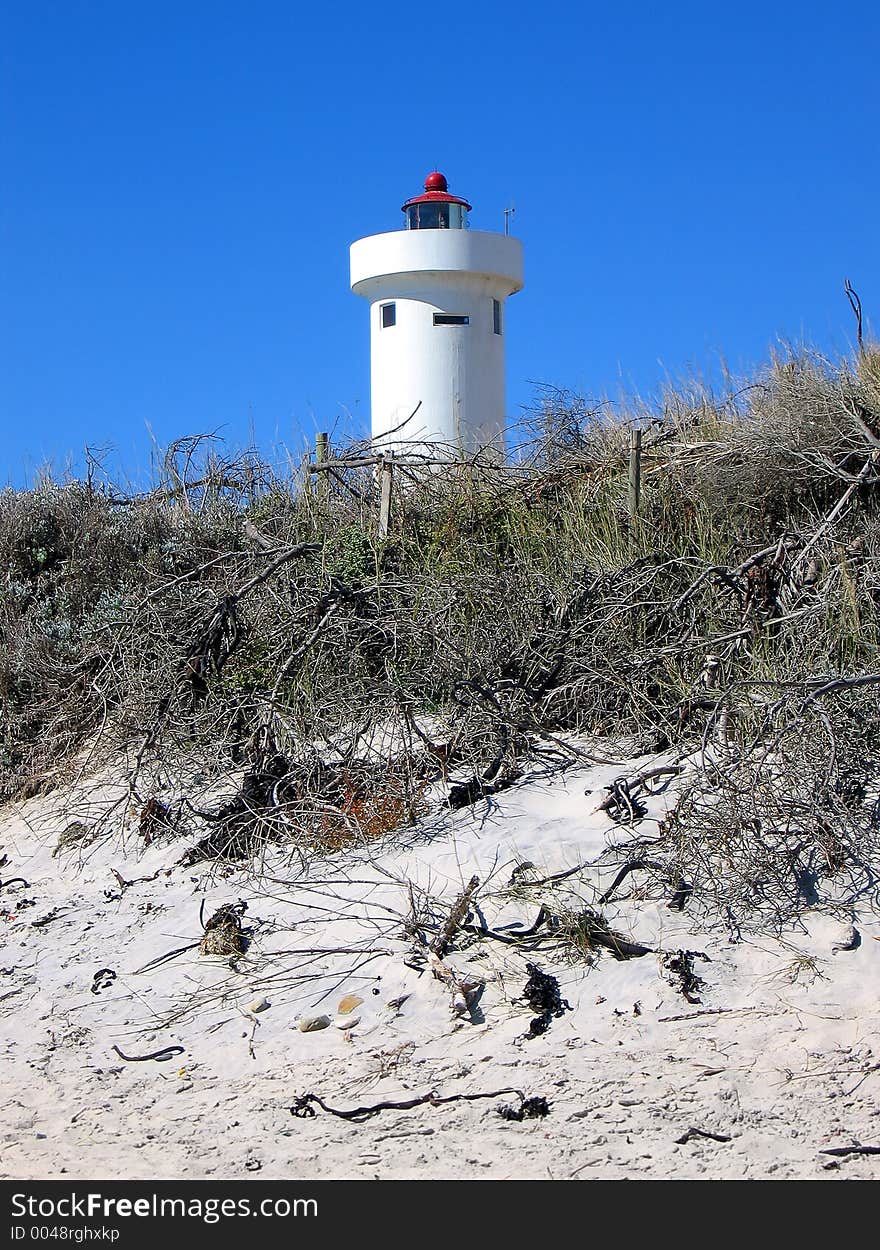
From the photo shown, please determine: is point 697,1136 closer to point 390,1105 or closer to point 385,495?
point 390,1105

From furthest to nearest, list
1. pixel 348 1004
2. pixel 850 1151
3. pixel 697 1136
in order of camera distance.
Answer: pixel 348 1004 < pixel 697 1136 < pixel 850 1151

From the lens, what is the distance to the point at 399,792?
6754mm

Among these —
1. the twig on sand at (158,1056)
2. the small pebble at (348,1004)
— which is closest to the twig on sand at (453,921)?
the small pebble at (348,1004)

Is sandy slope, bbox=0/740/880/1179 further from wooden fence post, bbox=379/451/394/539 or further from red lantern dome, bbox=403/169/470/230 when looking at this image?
red lantern dome, bbox=403/169/470/230

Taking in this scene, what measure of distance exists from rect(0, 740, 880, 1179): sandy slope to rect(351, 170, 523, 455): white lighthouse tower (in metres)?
13.2

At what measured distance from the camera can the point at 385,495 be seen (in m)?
9.27

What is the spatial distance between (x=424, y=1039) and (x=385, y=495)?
17.1ft

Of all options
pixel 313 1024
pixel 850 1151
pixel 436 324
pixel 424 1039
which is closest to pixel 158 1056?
pixel 313 1024

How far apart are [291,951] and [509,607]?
9.73ft

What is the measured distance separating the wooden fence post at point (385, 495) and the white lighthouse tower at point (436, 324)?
911cm

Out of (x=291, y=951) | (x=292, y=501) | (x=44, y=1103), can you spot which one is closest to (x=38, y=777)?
(x=292, y=501)

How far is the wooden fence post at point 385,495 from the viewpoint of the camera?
9.07 m
